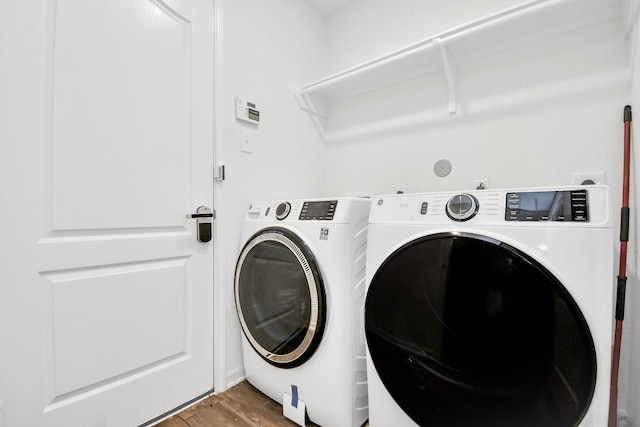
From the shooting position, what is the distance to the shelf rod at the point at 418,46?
3.89 feet

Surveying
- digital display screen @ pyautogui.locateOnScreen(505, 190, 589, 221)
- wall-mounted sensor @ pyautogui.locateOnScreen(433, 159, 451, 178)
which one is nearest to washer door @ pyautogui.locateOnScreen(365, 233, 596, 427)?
digital display screen @ pyautogui.locateOnScreen(505, 190, 589, 221)

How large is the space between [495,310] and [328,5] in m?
2.20

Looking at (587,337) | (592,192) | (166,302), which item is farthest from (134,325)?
(592,192)

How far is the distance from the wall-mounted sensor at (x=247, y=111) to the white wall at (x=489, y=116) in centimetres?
67

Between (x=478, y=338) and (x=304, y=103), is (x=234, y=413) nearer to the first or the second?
(x=478, y=338)

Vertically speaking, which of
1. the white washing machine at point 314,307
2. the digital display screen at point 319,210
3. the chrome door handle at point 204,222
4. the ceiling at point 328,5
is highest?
the ceiling at point 328,5

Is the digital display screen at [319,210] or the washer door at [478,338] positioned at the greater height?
the digital display screen at [319,210]

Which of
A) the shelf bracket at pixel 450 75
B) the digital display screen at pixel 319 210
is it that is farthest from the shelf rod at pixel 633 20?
the digital display screen at pixel 319 210

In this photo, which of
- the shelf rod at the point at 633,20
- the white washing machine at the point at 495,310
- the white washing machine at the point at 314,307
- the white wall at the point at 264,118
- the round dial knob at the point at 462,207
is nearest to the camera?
the white washing machine at the point at 495,310

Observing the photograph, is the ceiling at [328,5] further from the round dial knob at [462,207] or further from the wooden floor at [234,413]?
the wooden floor at [234,413]

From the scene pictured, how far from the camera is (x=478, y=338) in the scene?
81cm

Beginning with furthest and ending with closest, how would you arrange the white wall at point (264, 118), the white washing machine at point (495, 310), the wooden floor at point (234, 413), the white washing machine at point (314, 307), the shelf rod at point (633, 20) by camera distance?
1. the white wall at point (264, 118)
2. the wooden floor at point (234, 413)
3. the white washing machine at point (314, 307)
4. the shelf rod at point (633, 20)
5. the white washing machine at point (495, 310)

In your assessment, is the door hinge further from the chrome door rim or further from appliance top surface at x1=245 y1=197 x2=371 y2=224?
the chrome door rim

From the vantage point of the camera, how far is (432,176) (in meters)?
1.67
